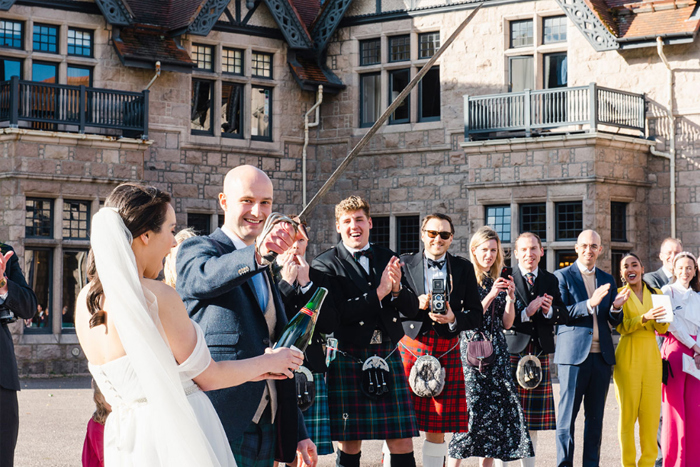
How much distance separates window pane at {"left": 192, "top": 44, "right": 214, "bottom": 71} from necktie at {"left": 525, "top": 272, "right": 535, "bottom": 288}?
13422mm

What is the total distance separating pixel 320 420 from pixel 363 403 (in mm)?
355

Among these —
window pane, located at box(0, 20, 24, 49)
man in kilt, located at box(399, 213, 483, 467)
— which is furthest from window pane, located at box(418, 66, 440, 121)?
man in kilt, located at box(399, 213, 483, 467)

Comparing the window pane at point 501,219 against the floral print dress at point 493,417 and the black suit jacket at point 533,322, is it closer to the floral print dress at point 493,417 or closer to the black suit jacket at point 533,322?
the black suit jacket at point 533,322

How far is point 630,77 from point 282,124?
7033 mm

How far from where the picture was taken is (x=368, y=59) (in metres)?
22.0

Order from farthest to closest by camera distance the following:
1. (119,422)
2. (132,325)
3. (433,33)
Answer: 1. (433,33)
2. (119,422)
3. (132,325)

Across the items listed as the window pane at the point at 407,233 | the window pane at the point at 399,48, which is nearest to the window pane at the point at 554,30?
the window pane at the point at 399,48

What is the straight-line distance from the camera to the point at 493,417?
793 cm

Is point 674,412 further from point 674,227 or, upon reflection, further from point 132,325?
point 674,227

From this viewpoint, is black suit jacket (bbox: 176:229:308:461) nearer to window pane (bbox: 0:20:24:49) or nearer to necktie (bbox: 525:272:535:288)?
necktie (bbox: 525:272:535:288)

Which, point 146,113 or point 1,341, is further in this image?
point 146,113

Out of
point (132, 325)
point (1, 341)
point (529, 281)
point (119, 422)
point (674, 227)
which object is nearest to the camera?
point (132, 325)

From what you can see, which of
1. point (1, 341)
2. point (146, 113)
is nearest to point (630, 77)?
point (146, 113)

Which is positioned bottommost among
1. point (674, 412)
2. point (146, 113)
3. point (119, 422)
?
point (674, 412)
